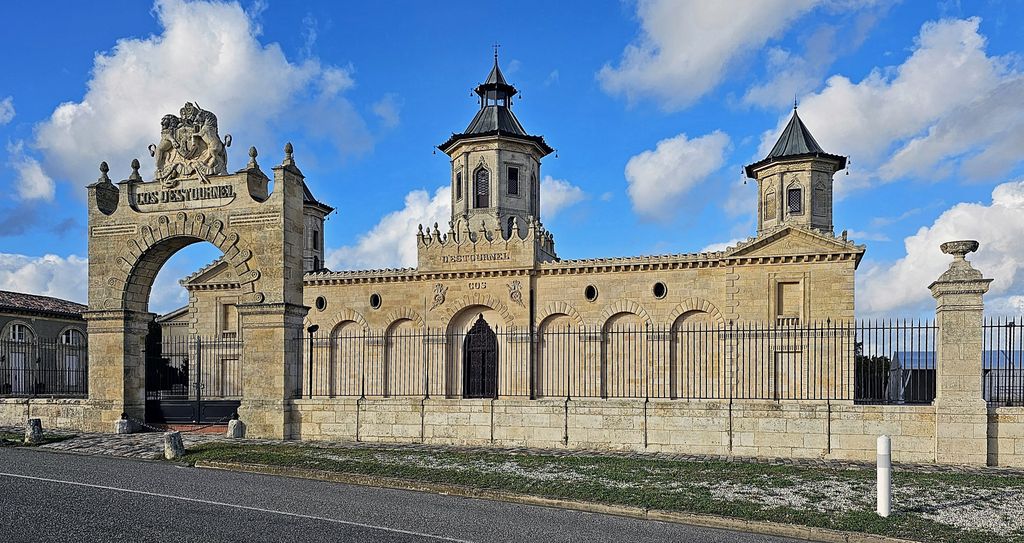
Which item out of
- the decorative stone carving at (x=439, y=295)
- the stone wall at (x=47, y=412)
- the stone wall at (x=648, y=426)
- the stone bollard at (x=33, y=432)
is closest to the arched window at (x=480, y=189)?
the decorative stone carving at (x=439, y=295)

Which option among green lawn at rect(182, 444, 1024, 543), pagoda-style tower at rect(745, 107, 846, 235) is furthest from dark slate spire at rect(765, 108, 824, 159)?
green lawn at rect(182, 444, 1024, 543)

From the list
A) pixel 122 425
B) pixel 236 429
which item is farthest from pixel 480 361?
pixel 122 425

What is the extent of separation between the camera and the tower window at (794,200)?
30688 millimetres

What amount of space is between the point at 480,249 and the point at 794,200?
12.5 meters

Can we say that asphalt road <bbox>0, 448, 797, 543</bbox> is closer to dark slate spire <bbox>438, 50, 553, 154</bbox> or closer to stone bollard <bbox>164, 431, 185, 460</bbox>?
stone bollard <bbox>164, 431, 185, 460</bbox>

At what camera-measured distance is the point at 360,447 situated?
14.9 meters

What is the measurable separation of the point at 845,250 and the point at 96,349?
843 inches

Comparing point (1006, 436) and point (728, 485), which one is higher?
point (1006, 436)

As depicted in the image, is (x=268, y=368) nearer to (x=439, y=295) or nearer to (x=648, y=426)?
(x=648, y=426)

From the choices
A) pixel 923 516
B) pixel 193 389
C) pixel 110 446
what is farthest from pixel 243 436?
pixel 193 389

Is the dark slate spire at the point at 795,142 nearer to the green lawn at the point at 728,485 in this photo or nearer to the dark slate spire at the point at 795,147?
the dark slate spire at the point at 795,147

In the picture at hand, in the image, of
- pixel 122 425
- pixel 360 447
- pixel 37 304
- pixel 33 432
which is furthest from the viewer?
pixel 37 304

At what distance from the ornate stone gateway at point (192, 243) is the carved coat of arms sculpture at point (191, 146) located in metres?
0.02

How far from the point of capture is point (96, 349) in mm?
18016
